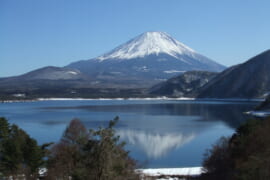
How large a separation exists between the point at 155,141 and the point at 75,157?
1825 cm

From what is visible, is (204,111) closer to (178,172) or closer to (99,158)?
(178,172)

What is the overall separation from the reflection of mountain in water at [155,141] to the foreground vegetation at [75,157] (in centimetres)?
808

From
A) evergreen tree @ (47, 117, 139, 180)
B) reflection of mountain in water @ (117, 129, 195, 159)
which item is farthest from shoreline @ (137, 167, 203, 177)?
evergreen tree @ (47, 117, 139, 180)

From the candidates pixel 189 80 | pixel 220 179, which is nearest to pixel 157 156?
pixel 220 179

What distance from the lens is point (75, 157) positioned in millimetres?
10461

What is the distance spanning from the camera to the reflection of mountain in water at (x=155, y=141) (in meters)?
24.4

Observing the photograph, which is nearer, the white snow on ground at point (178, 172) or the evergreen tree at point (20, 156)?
the evergreen tree at point (20, 156)

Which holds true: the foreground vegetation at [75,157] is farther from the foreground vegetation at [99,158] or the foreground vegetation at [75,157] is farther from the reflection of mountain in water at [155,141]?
the reflection of mountain in water at [155,141]

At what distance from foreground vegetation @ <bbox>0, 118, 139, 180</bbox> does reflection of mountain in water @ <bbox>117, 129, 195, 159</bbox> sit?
26.5ft

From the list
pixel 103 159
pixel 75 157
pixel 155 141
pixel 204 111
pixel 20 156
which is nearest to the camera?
pixel 103 159

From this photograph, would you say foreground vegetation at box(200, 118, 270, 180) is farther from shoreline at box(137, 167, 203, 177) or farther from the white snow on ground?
the white snow on ground

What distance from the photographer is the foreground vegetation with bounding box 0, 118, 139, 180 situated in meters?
6.65

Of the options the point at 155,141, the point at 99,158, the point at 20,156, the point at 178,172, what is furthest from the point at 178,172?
the point at 99,158

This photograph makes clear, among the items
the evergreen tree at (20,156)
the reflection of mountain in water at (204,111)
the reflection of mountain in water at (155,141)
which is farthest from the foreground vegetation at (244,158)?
the reflection of mountain in water at (204,111)
